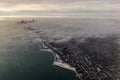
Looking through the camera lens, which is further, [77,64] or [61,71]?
[77,64]

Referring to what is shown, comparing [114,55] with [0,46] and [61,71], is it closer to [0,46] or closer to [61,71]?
[61,71]

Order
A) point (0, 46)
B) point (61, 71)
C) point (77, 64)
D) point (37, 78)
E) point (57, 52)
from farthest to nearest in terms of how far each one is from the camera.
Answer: point (0, 46) → point (57, 52) → point (77, 64) → point (61, 71) → point (37, 78)

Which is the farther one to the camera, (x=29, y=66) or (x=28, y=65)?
(x=28, y=65)

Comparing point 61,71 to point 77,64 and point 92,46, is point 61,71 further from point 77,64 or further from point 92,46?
point 92,46

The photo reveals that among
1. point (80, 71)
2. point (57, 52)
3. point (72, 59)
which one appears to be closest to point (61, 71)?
point (80, 71)

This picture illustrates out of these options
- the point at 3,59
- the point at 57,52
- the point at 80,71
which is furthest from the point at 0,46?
the point at 80,71

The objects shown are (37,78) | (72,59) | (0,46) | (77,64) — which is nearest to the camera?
(37,78)
